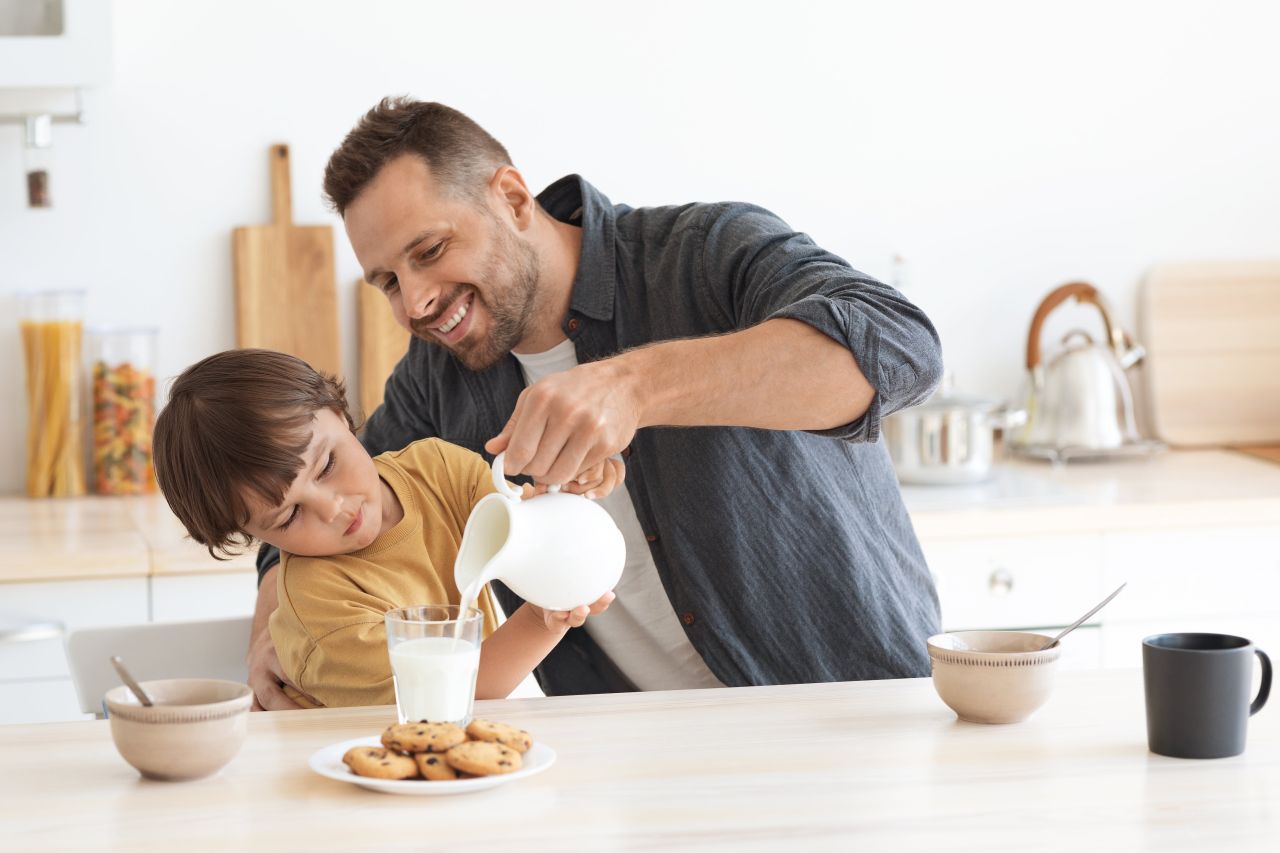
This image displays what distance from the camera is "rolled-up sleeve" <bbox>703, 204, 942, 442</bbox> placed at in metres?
1.38

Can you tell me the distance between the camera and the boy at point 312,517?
1.45 meters

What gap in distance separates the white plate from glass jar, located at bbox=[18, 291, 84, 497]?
178cm

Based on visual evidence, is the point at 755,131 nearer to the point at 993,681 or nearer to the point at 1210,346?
the point at 1210,346

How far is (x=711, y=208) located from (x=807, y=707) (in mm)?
672

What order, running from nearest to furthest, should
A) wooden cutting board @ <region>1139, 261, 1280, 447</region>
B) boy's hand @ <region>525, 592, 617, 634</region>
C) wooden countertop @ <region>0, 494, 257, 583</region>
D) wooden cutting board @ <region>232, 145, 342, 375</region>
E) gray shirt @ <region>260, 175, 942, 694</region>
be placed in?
boy's hand @ <region>525, 592, 617, 634</region>, gray shirt @ <region>260, 175, 942, 694</region>, wooden countertop @ <region>0, 494, 257, 583</region>, wooden cutting board @ <region>232, 145, 342, 375</region>, wooden cutting board @ <region>1139, 261, 1280, 447</region>

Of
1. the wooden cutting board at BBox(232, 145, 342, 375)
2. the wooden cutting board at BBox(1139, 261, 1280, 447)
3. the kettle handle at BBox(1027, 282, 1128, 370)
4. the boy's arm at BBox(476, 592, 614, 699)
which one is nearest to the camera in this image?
the boy's arm at BBox(476, 592, 614, 699)

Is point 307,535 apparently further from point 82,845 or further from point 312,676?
point 82,845

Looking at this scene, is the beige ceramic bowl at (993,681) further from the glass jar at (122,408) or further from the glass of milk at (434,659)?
the glass jar at (122,408)

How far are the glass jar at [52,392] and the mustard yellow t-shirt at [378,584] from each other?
1250 mm

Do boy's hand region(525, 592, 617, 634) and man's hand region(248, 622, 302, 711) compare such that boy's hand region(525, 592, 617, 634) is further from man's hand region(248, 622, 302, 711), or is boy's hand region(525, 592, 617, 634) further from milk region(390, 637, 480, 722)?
man's hand region(248, 622, 302, 711)

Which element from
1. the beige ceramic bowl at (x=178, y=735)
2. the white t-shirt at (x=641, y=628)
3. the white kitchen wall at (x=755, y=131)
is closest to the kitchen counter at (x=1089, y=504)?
the white kitchen wall at (x=755, y=131)

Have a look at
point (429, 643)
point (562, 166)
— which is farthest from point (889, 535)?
point (562, 166)

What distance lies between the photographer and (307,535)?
151cm

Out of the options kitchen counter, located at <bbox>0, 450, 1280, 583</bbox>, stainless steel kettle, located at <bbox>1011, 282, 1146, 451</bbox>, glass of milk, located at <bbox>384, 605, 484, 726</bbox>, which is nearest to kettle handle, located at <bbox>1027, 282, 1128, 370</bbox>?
stainless steel kettle, located at <bbox>1011, 282, 1146, 451</bbox>
